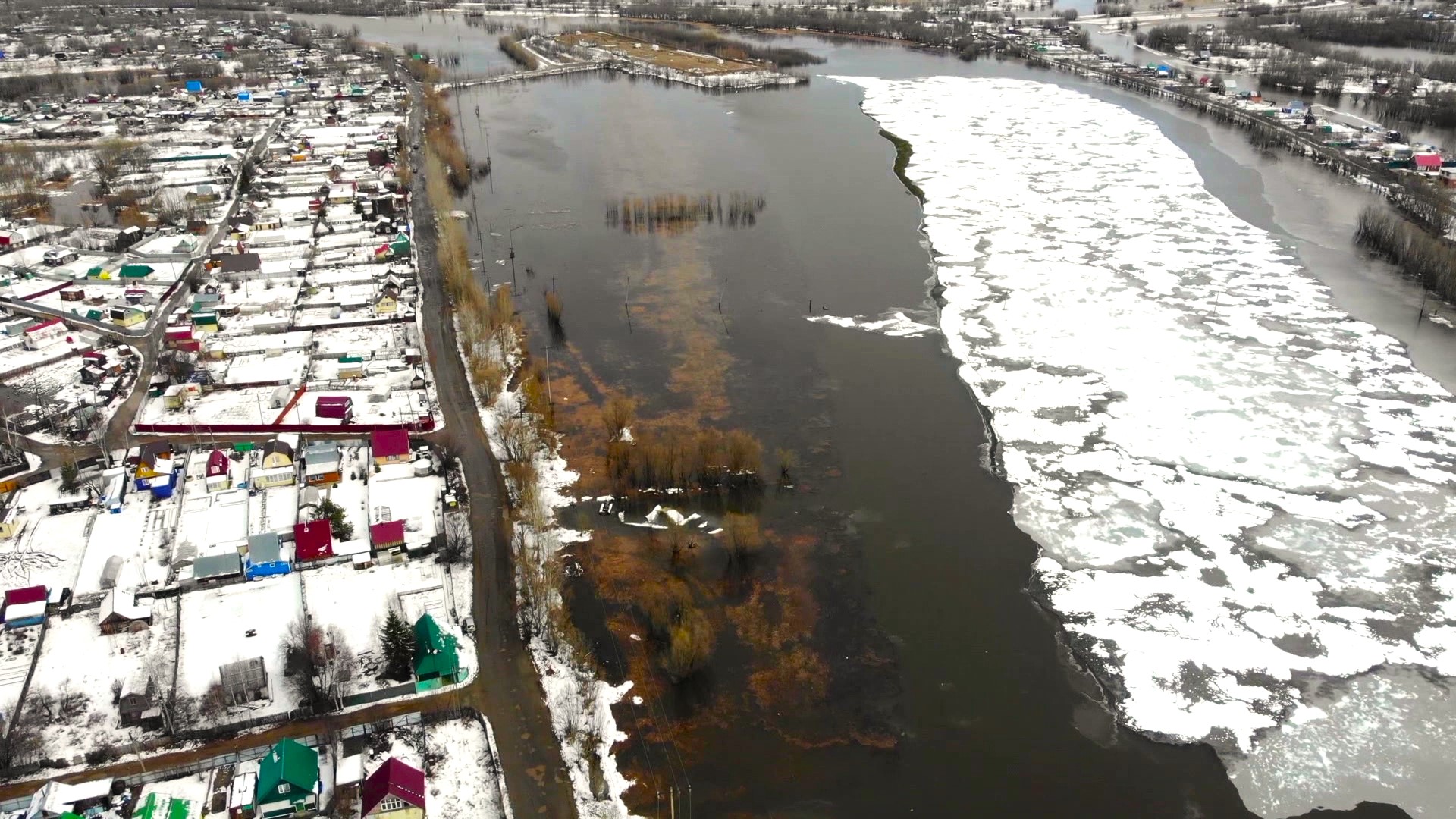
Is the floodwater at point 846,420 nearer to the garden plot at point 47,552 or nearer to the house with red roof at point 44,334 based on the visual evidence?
the garden plot at point 47,552

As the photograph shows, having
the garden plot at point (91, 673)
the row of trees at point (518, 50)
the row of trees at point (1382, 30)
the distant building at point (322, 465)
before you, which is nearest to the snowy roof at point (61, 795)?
the garden plot at point (91, 673)

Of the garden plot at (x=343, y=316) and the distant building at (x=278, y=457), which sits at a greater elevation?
the distant building at (x=278, y=457)

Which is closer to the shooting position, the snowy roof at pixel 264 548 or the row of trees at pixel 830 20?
the snowy roof at pixel 264 548

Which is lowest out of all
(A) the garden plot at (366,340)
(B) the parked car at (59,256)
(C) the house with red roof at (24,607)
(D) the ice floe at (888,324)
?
(D) the ice floe at (888,324)

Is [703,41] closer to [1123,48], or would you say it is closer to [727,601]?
[1123,48]

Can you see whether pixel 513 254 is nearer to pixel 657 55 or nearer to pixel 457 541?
pixel 457 541

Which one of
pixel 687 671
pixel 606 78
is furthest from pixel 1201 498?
pixel 606 78
